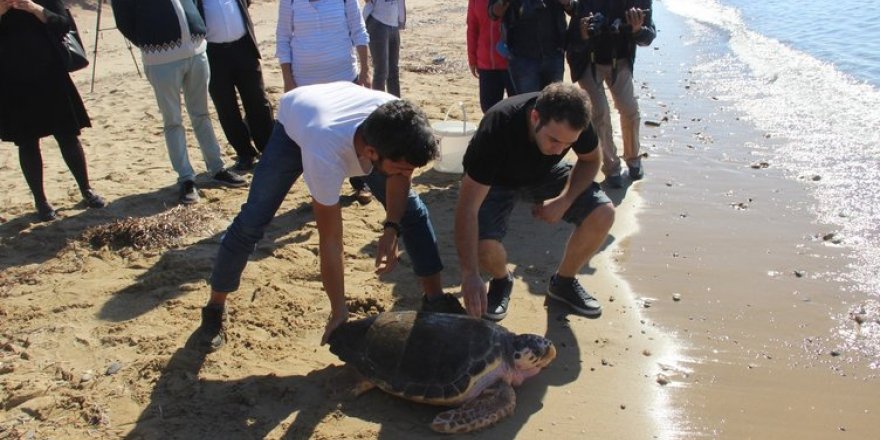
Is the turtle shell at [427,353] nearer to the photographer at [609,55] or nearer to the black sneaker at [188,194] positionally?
the black sneaker at [188,194]

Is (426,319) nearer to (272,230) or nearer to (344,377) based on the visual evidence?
(344,377)

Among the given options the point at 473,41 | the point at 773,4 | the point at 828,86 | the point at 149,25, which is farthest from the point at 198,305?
the point at 773,4

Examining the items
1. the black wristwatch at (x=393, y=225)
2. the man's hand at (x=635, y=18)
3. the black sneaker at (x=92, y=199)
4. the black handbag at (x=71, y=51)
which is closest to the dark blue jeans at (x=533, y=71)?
the man's hand at (x=635, y=18)

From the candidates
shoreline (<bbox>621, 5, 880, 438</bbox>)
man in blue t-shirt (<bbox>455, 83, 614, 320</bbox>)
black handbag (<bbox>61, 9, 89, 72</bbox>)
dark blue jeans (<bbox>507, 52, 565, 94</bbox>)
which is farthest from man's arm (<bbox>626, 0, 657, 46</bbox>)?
black handbag (<bbox>61, 9, 89, 72</bbox>)

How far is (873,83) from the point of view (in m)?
7.68

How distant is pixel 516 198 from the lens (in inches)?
144

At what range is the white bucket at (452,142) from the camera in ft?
17.4

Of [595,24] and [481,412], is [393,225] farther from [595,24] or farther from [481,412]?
[595,24]

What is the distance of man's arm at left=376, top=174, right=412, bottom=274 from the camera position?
2857 mm

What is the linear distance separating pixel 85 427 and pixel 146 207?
2.41 meters

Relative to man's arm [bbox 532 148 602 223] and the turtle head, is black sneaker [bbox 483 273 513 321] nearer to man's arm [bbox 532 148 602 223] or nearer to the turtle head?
man's arm [bbox 532 148 602 223]

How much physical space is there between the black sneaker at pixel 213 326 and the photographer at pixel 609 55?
2.94m

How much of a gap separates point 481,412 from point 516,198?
1.24 m

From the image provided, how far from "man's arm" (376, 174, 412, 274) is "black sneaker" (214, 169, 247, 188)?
8.54ft
